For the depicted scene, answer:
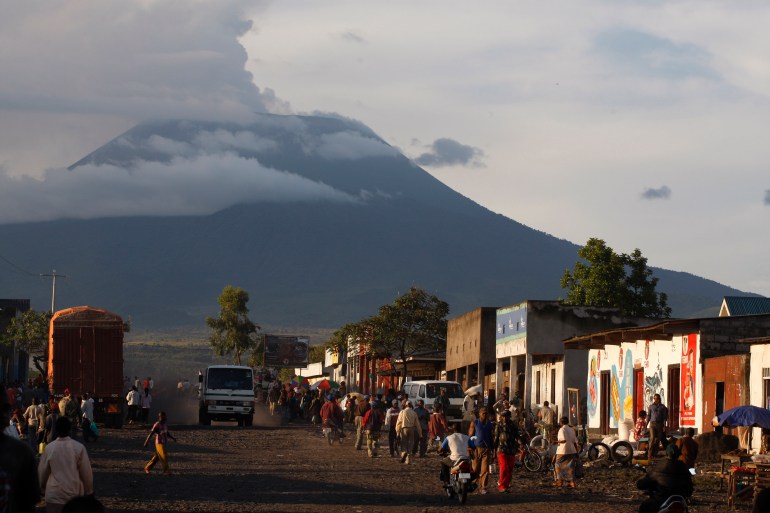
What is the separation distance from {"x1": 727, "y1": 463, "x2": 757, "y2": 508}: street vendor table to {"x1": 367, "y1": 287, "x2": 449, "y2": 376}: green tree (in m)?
48.9

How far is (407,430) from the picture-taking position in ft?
99.6

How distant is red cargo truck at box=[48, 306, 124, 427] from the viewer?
42.2 metres

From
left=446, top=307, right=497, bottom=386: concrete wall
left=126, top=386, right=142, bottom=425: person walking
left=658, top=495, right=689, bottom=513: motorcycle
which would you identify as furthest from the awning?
left=658, top=495, right=689, bottom=513: motorcycle

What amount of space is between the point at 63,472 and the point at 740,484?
37.0 feet

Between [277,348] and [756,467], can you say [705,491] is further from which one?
[277,348]

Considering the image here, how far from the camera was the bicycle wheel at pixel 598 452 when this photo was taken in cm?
2867

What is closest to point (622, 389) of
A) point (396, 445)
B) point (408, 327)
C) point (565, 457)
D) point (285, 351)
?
point (396, 445)

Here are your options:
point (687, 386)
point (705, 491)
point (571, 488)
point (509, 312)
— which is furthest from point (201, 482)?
point (509, 312)

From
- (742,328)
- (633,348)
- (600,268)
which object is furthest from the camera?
(600,268)

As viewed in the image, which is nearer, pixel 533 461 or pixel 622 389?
pixel 533 461

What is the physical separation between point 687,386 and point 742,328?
197 cm

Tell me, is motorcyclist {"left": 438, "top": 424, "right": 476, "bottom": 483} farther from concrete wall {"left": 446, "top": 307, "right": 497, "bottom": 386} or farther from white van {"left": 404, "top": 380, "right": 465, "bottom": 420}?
Result: concrete wall {"left": 446, "top": 307, "right": 497, "bottom": 386}

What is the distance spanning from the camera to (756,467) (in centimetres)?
1977

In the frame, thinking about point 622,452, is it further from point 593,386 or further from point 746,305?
point 746,305
